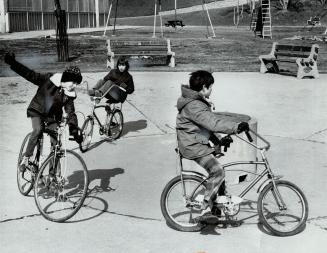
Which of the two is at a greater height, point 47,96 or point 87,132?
point 47,96

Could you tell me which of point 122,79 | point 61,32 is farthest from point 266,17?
point 122,79

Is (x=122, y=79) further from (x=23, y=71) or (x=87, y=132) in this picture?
(x=23, y=71)

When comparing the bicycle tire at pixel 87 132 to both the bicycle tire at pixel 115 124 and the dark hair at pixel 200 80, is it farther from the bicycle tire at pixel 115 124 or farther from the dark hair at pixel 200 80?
the dark hair at pixel 200 80

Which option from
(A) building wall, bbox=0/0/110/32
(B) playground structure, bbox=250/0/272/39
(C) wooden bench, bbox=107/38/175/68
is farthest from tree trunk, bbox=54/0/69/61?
(A) building wall, bbox=0/0/110/32

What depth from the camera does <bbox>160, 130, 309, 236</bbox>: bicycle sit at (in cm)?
526

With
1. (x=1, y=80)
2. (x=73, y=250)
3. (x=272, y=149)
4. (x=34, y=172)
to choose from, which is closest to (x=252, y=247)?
(x=73, y=250)

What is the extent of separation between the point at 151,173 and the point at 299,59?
31.0 ft

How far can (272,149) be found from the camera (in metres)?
8.66

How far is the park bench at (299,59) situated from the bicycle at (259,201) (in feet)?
35.7

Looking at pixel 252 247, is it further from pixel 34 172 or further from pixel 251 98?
pixel 251 98

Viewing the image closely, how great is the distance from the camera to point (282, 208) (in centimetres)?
527

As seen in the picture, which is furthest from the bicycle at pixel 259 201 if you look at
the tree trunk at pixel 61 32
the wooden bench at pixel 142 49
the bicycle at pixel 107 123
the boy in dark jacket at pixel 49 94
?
the tree trunk at pixel 61 32

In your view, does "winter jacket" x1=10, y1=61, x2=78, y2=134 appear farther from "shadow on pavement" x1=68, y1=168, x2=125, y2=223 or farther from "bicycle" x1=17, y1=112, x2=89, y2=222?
"shadow on pavement" x1=68, y1=168, x2=125, y2=223

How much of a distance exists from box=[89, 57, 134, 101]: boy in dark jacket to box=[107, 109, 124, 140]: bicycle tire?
36 centimetres
